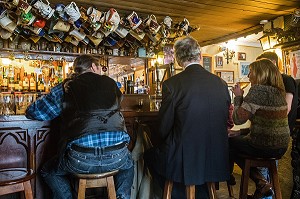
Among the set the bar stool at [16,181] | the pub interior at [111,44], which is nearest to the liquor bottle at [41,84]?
the pub interior at [111,44]

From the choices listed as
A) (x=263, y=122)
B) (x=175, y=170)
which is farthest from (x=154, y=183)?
(x=263, y=122)

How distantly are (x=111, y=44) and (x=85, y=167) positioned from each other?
2417mm

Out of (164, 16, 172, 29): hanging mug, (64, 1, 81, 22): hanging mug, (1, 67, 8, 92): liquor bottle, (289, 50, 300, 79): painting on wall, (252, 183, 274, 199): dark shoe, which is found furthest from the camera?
(1, 67, 8, 92): liquor bottle

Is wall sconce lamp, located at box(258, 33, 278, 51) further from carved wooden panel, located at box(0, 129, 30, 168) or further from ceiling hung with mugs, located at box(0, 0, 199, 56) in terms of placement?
carved wooden panel, located at box(0, 129, 30, 168)

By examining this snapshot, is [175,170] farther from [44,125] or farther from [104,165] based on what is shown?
[44,125]

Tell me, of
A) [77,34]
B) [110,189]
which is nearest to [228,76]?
[77,34]

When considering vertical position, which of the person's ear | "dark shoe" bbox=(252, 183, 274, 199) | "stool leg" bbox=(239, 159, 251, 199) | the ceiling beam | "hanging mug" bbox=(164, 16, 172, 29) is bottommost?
"dark shoe" bbox=(252, 183, 274, 199)

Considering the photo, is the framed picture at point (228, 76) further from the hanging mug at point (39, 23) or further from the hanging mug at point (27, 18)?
the hanging mug at point (27, 18)

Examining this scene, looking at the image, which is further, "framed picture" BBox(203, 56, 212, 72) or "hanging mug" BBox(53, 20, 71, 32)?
"framed picture" BBox(203, 56, 212, 72)

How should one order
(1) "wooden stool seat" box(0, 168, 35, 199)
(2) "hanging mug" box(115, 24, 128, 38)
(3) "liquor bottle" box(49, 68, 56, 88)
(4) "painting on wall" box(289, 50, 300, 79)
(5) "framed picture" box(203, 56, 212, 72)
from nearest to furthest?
(1) "wooden stool seat" box(0, 168, 35, 199), (2) "hanging mug" box(115, 24, 128, 38), (4) "painting on wall" box(289, 50, 300, 79), (3) "liquor bottle" box(49, 68, 56, 88), (5) "framed picture" box(203, 56, 212, 72)

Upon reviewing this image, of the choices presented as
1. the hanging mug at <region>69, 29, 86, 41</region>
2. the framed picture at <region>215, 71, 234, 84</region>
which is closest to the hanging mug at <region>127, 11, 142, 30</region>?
the hanging mug at <region>69, 29, 86, 41</region>

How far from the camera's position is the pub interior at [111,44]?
8.04 ft

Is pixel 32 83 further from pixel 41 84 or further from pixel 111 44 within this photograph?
pixel 111 44

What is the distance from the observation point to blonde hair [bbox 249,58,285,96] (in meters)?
2.42
